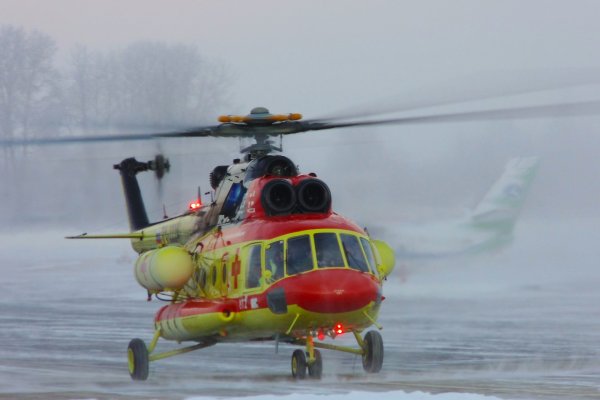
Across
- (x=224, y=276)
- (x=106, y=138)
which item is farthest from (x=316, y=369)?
(x=106, y=138)

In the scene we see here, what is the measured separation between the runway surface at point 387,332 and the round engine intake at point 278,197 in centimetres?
257

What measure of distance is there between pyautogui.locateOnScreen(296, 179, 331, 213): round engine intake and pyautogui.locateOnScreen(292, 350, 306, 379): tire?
255 cm

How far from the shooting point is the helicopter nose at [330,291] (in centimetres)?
1727

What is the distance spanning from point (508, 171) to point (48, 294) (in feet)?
54.7

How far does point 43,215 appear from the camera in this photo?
145 feet

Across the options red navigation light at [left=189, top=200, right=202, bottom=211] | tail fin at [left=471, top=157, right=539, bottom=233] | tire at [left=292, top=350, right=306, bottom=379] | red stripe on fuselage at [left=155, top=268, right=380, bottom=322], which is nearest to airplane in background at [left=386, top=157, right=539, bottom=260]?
tail fin at [left=471, top=157, right=539, bottom=233]

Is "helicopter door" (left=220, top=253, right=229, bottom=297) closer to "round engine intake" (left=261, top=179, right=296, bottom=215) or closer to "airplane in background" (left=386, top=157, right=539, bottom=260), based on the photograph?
"round engine intake" (left=261, top=179, right=296, bottom=215)

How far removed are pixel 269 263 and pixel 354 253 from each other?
1224 mm

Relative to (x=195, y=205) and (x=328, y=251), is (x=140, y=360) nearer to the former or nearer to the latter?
(x=195, y=205)

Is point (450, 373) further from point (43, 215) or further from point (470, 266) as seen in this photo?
point (43, 215)

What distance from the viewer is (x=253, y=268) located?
1808 cm

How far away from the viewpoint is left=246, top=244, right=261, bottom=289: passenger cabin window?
59.0ft

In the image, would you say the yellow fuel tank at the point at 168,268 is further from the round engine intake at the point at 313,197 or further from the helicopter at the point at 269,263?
the round engine intake at the point at 313,197

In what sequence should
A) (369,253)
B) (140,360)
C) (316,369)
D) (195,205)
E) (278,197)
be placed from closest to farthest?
(369,253)
(278,197)
(316,369)
(140,360)
(195,205)
